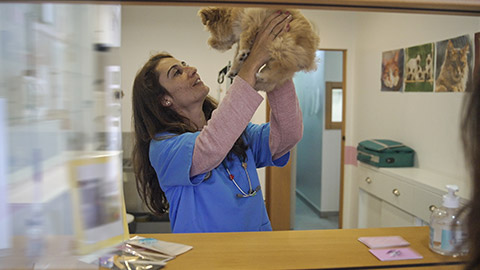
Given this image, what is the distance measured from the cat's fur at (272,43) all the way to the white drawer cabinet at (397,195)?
16.3 inches

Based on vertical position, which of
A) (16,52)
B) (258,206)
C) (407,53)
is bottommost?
(258,206)

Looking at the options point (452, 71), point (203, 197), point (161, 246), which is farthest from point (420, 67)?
point (161, 246)

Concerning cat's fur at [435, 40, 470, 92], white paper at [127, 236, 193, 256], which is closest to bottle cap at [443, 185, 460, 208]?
cat's fur at [435, 40, 470, 92]

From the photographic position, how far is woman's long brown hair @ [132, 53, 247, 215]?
0.86 meters

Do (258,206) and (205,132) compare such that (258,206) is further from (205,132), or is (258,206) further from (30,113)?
(30,113)

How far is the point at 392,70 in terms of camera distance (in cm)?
151

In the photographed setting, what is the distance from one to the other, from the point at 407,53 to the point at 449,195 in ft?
2.93

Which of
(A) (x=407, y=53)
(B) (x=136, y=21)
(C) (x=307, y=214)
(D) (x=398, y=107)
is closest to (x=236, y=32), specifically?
(B) (x=136, y=21)

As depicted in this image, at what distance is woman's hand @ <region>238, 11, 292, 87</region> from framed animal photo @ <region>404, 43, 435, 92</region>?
79cm

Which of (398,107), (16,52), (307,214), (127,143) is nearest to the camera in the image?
(16,52)

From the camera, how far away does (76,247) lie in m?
0.50

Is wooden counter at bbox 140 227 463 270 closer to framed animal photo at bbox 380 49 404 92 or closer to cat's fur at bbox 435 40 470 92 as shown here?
cat's fur at bbox 435 40 470 92

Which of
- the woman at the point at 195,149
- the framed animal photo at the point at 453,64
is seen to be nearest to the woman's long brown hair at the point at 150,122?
Result: the woman at the point at 195,149

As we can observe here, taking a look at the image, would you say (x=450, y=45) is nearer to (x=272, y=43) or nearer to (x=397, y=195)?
(x=397, y=195)
